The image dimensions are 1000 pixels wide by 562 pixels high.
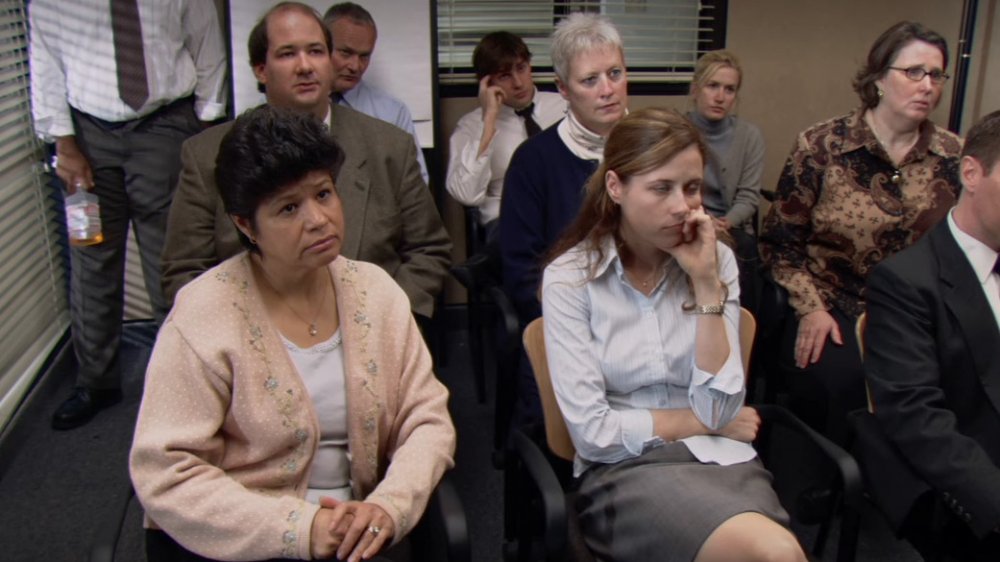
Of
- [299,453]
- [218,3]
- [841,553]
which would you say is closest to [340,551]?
[299,453]

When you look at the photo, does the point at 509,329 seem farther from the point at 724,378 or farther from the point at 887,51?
the point at 887,51

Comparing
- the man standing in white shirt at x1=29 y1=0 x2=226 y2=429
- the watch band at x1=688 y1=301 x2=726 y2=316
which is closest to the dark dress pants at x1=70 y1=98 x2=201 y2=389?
the man standing in white shirt at x1=29 y1=0 x2=226 y2=429

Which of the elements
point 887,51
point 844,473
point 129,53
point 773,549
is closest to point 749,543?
point 773,549

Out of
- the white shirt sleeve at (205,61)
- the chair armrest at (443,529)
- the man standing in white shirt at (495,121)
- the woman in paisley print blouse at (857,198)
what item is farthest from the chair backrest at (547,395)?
the white shirt sleeve at (205,61)

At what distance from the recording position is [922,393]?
1643 millimetres

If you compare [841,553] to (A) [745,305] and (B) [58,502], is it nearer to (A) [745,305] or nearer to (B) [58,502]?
(A) [745,305]

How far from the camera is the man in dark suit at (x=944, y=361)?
5.34 ft

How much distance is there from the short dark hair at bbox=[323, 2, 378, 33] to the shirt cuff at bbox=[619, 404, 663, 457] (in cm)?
188

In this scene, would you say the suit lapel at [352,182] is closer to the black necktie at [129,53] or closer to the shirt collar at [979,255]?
the black necktie at [129,53]

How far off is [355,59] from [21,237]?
1.42 metres

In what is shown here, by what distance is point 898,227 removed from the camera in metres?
2.31

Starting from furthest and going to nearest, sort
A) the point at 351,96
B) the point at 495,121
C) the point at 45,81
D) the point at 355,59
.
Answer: the point at 495,121, the point at 351,96, the point at 355,59, the point at 45,81

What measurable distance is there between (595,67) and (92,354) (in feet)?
6.94

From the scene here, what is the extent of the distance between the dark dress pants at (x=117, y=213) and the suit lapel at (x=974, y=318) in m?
2.41
